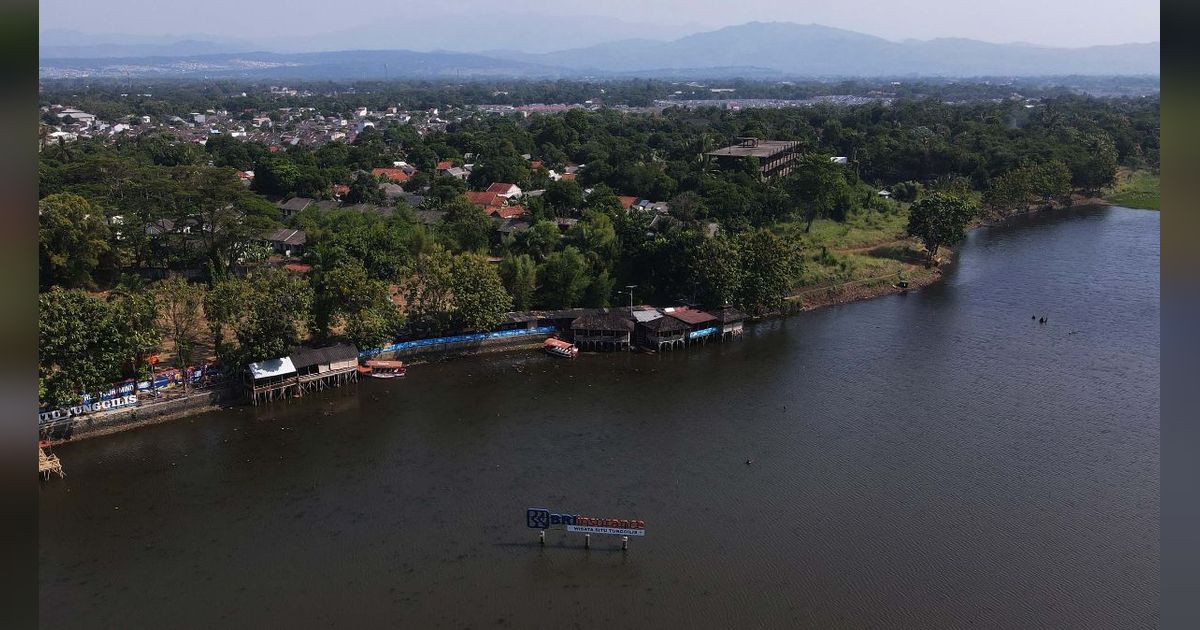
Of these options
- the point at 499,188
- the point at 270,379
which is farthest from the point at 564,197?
the point at 270,379

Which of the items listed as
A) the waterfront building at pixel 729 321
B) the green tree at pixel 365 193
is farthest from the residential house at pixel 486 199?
the waterfront building at pixel 729 321

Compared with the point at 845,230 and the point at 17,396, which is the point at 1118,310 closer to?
the point at 845,230

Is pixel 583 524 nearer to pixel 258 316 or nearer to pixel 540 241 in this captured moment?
pixel 258 316

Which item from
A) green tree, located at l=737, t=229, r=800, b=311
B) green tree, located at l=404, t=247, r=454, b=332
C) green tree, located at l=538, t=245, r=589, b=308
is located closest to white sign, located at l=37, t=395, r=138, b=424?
green tree, located at l=404, t=247, r=454, b=332

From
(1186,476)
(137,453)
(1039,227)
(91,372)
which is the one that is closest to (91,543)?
(137,453)

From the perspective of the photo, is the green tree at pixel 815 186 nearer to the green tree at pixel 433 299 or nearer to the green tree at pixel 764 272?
the green tree at pixel 764 272

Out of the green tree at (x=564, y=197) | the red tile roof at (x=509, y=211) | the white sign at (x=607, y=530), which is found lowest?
the white sign at (x=607, y=530)
